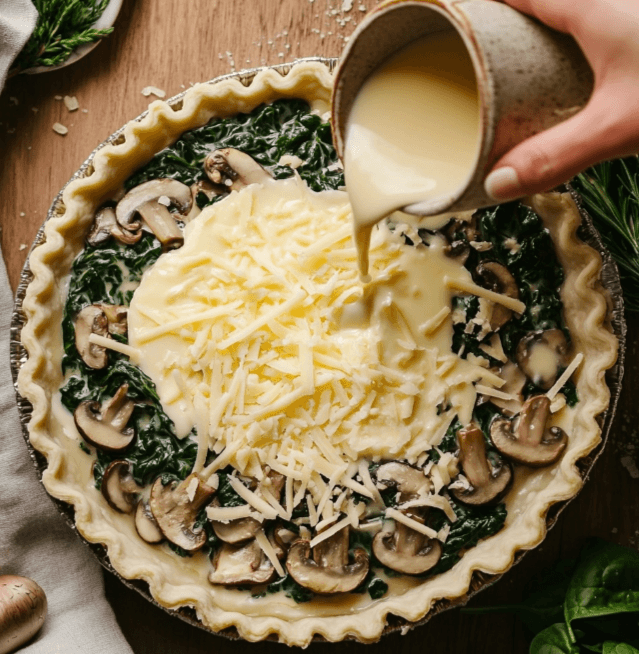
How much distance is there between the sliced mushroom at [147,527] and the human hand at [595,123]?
1.83 m

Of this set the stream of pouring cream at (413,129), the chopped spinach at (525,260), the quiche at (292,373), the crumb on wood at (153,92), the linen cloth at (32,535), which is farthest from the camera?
the crumb on wood at (153,92)

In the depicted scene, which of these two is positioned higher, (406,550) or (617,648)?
(406,550)

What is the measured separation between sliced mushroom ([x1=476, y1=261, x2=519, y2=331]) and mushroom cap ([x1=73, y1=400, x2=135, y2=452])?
1.46 m

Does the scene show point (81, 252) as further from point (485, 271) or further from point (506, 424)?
point (506, 424)

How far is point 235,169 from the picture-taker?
294 centimetres

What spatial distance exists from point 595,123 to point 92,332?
1.96 m

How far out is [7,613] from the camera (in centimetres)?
286

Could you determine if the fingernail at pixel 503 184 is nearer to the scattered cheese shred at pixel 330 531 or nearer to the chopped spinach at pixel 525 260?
the chopped spinach at pixel 525 260

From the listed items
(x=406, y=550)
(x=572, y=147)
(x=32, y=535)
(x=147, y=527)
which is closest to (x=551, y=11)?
(x=572, y=147)

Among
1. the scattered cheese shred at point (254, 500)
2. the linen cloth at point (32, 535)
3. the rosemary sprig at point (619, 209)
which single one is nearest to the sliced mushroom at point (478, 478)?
the scattered cheese shred at point (254, 500)

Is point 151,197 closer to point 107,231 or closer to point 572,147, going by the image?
point 107,231

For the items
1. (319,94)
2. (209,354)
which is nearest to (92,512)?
(209,354)

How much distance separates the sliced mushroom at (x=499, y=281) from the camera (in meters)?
2.87

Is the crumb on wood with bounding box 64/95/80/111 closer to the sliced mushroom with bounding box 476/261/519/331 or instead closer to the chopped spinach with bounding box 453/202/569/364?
the chopped spinach with bounding box 453/202/569/364
